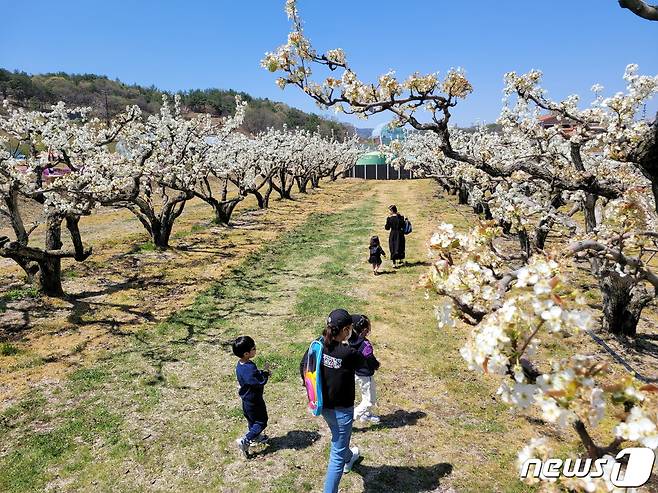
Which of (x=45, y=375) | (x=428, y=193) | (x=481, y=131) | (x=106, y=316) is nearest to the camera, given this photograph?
(x=45, y=375)

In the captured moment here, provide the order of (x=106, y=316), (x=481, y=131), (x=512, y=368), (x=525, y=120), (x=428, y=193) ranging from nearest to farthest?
(x=512, y=368) < (x=106, y=316) < (x=525, y=120) < (x=481, y=131) < (x=428, y=193)

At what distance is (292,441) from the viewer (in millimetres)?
6277

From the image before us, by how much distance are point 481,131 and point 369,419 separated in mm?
31801

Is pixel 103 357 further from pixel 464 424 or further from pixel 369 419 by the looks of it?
pixel 464 424

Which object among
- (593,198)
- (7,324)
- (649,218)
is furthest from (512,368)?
(7,324)

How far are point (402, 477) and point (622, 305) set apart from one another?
688 cm

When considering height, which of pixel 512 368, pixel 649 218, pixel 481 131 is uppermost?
pixel 481 131

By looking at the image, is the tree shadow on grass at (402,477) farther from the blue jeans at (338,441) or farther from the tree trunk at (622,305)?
the tree trunk at (622,305)

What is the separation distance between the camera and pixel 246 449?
5.89 m

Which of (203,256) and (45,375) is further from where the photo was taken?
(203,256)

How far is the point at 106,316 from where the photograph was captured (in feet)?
36.1

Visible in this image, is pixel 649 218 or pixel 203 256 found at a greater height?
pixel 649 218

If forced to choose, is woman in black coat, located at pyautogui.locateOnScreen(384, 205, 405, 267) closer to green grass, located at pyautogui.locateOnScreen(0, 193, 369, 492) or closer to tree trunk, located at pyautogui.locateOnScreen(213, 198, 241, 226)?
green grass, located at pyautogui.locateOnScreen(0, 193, 369, 492)

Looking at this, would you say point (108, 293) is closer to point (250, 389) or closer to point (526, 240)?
point (250, 389)
